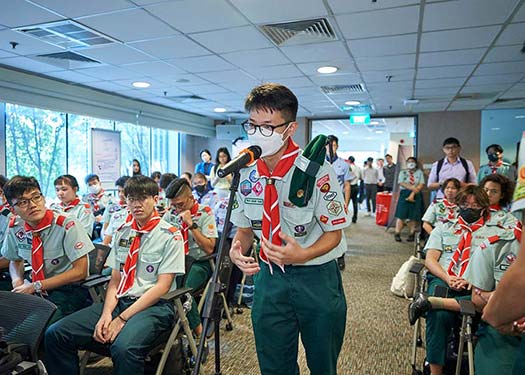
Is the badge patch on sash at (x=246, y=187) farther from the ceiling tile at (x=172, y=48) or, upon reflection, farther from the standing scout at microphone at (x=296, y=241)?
the ceiling tile at (x=172, y=48)

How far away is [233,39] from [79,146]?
3.91m

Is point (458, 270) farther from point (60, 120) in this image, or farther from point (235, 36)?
point (60, 120)

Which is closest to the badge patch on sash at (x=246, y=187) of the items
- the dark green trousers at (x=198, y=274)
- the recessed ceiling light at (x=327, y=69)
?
the dark green trousers at (x=198, y=274)

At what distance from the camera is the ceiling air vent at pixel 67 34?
3.30m

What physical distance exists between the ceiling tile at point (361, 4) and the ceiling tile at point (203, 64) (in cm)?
174

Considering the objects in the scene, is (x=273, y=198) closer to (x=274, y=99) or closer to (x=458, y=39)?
(x=274, y=99)

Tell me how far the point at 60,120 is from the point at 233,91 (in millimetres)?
2789

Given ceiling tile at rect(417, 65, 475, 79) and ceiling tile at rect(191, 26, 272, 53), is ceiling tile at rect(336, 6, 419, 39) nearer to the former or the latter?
ceiling tile at rect(191, 26, 272, 53)

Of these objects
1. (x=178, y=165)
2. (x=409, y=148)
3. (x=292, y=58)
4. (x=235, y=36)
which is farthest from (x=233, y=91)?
(x=409, y=148)

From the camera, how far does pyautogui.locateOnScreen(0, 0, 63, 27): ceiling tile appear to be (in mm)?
2889

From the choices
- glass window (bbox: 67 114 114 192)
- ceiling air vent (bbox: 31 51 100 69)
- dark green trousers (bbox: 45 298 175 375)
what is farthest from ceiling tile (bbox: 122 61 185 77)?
dark green trousers (bbox: 45 298 175 375)

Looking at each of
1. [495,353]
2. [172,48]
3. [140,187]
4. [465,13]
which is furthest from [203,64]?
[495,353]

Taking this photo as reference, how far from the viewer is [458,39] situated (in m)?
3.61

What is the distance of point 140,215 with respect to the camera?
226cm
